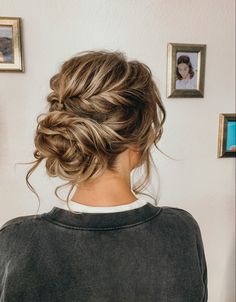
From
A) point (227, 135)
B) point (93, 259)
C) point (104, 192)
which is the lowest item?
point (93, 259)

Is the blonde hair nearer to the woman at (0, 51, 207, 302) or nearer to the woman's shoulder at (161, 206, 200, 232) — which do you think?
the woman at (0, 51, 207, 302)

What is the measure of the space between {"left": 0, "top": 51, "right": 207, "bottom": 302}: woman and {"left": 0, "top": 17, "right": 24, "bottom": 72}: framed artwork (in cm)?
47

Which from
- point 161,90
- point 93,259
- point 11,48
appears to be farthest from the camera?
point 161,90

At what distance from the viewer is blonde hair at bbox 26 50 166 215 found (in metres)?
0.57

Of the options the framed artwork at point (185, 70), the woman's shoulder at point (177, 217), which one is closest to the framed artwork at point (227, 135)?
the framed artwork at point (185, 70)

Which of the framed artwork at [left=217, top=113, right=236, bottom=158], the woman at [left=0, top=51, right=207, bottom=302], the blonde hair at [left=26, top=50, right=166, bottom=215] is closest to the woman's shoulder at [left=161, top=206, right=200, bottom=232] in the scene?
the woman at [left=0, top=51, right=207, bottom=302]

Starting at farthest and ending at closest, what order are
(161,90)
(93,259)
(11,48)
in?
(161,90)
(11,48)
(93,259)

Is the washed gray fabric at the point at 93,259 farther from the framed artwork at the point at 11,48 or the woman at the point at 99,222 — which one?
the framed artwork at the point at 11,48

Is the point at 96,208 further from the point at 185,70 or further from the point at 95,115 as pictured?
the point at 185,70

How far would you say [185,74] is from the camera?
1.17m

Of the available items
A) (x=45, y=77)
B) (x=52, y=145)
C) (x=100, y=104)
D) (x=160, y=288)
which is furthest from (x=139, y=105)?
(x=45, y=77)

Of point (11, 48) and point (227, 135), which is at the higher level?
point (11, 48)

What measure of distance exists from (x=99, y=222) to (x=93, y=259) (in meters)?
0.07

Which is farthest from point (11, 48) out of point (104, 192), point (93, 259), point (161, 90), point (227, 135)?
point (227, 135)
